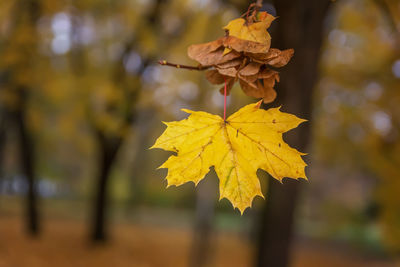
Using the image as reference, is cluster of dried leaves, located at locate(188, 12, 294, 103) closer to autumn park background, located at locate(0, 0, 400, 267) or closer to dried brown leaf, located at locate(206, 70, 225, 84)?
dried brown leaf, located at locate(206, 70, 225, 84)

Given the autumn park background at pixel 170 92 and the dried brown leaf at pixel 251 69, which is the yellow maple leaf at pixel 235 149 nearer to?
the dried brown leaf at pixel 251 69

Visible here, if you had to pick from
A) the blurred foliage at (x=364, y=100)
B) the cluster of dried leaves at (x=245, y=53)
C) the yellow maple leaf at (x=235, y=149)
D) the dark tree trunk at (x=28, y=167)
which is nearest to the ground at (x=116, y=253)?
the dark tree trunk at (x=28, y=167)

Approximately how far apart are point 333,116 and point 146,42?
4733mm

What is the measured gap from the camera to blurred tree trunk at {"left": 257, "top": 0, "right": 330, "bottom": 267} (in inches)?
111

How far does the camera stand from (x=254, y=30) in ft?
2.85

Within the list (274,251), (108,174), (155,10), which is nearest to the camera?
(274,251)

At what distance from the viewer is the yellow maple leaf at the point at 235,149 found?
90 cm

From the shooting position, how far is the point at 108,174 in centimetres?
804

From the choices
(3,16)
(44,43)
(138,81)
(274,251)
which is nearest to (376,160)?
(274,251)

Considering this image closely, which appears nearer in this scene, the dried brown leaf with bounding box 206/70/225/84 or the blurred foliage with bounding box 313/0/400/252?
the dried brown leaf with bounding box 206/70/225/84

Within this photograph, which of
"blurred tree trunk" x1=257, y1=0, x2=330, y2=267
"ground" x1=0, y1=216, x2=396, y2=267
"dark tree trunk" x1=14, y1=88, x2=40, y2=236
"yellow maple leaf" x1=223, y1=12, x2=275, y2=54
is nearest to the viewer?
"yellow maple leaf" x1=223, y1=12, x2=275, y2=54

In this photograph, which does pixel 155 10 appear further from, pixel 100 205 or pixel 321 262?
pixel 321 262

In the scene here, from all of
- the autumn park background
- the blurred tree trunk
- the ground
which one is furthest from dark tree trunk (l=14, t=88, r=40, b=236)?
the blurred tree trunk

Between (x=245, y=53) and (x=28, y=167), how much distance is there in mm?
8413
